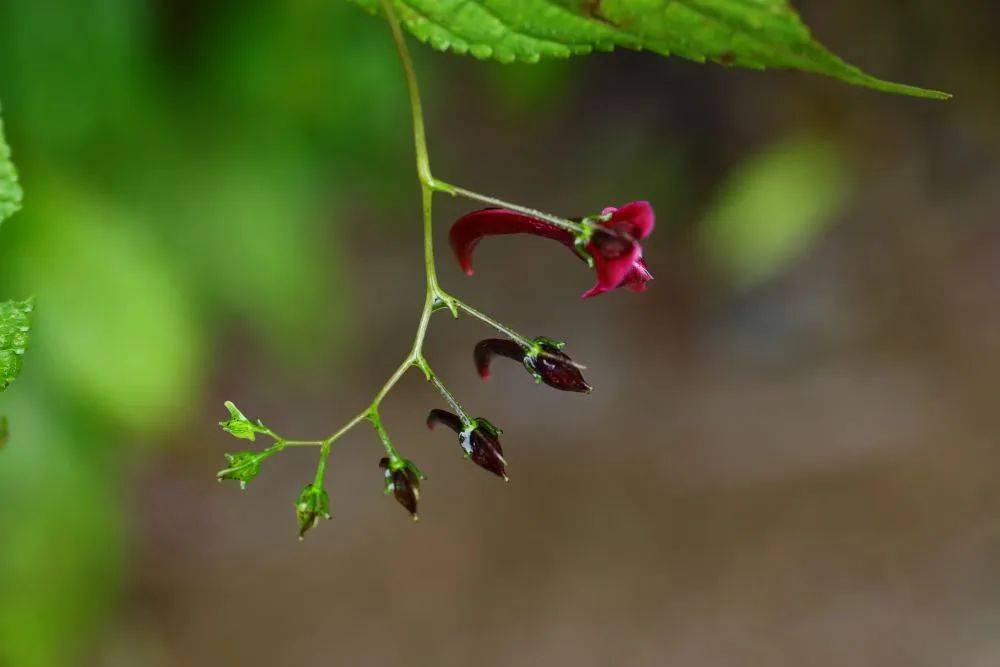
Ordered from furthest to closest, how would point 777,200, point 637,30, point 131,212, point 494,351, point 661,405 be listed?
point 661,405 < point 777,200 < point 131,212 < point 494,351 < point 637,30

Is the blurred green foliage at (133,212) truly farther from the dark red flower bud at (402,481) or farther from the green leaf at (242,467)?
the dark red flower bud at (402,481)

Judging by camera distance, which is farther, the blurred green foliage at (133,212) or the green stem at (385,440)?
the blurred green foliage at (133,212)

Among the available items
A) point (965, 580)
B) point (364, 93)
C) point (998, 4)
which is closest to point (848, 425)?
point (965, 580)

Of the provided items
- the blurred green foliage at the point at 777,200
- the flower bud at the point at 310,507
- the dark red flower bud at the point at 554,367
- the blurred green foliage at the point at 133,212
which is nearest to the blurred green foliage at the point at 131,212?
the blurred green foliage at the point at 133,212

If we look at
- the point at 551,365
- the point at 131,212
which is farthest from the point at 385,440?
the point at 131,212

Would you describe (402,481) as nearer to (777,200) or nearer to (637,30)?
(637,30)

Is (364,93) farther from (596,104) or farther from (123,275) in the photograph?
(596,104)
